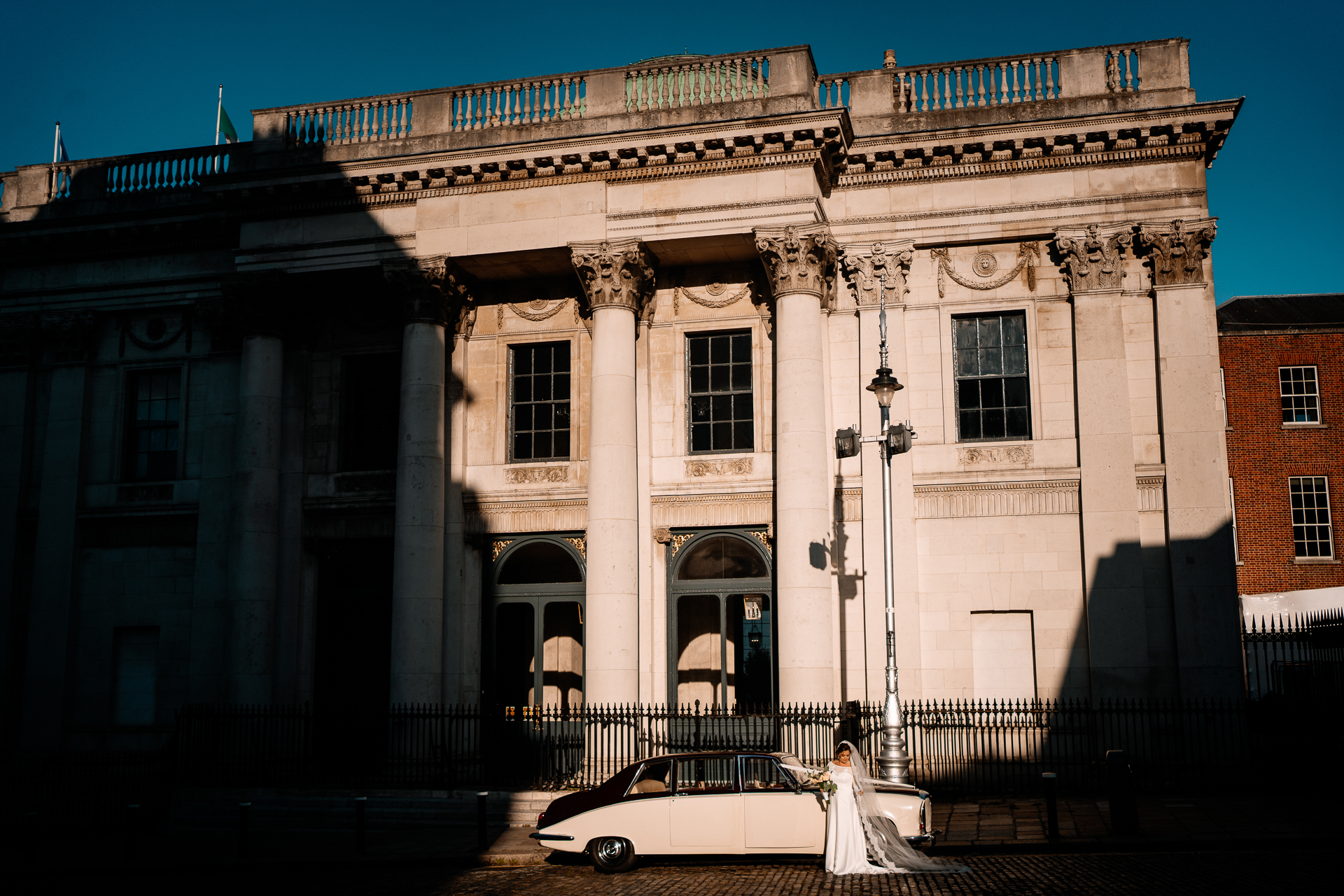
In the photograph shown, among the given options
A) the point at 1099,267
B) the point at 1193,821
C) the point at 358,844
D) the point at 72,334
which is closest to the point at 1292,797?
the point at 1193,821

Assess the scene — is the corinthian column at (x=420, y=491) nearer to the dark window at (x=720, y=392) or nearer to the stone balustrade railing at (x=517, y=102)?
the stone balustrade railing at (x=517, y=102)

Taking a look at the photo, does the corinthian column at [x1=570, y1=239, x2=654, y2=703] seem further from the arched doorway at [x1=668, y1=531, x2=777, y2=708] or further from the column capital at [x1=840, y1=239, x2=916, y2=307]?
the column capital at [x1=840, y1=239, x2=916, y2=307]

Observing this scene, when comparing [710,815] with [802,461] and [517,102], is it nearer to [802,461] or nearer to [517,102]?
[802,461]

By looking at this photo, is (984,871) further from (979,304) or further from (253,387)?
(253,387)

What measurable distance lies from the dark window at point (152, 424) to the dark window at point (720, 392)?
40.7 feet

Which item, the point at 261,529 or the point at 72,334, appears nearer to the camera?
the point at 261,529

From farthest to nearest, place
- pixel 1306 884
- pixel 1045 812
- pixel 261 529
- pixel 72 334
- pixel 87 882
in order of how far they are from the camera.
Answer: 1. pixel 72 334
2. pixel 261 529
3. pixel 1045 812
4. pixel 87 882
5. pixel 1306 884

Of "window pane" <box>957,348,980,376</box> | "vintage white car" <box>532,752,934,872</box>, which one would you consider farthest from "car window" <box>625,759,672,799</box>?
"window pane" <box>957,348,980,376</box>

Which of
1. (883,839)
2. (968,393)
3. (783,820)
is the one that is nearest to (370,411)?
(968,393)

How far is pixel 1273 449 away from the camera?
36281 millimetres

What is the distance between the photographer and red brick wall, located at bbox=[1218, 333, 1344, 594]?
35.5 meters

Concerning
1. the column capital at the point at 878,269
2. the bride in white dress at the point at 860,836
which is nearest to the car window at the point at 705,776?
the bride in white dress at the point at 860,836

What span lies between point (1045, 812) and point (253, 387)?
17.9 metres

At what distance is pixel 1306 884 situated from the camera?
1214 cm
